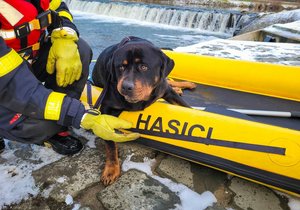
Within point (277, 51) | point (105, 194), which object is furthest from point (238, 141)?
point (277, 51)

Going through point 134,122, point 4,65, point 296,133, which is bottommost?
point 134,122

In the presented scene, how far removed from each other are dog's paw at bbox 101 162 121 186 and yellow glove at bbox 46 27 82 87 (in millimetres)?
766

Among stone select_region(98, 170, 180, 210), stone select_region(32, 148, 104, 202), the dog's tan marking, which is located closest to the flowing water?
the dog's tan marking

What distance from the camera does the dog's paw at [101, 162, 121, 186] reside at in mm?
1938

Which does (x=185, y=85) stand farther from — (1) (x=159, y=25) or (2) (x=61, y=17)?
(1) (x=159, y=25)

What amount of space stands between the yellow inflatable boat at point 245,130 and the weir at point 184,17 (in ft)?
36.4

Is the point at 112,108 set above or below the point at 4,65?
below

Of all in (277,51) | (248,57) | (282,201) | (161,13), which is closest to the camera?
(282,201)

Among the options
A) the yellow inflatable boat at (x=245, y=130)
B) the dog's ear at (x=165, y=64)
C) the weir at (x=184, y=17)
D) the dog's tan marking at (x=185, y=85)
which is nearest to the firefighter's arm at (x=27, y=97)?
the yellow inflatable boat at (x=245, y=130)

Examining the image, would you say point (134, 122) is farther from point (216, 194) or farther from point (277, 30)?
point (277, 30)

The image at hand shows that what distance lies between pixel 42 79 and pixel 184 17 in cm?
1362

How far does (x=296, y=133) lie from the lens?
5.98ft

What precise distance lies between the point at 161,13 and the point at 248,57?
40.7ft

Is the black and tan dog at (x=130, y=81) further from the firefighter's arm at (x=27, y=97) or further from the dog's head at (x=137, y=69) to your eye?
the firefighter's arm at (x=27, y=97)
